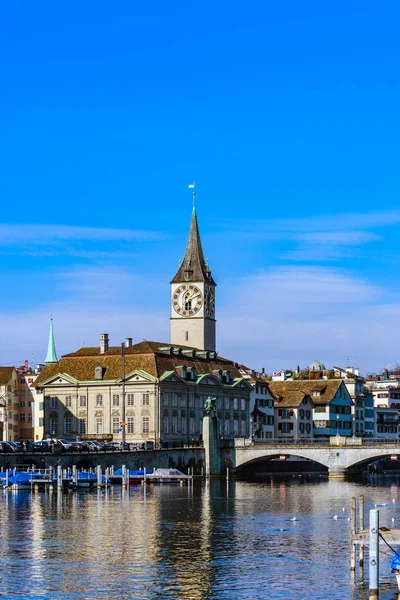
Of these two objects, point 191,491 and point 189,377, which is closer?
point 191,491

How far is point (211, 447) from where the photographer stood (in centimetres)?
16388

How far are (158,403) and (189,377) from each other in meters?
12.0

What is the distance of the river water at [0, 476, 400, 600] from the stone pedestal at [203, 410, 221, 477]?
42909mm

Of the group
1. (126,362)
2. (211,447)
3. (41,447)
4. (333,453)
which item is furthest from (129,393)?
(333,453)

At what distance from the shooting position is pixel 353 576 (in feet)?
200

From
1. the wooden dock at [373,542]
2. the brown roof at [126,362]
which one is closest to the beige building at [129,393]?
the brown roof at [126,362]

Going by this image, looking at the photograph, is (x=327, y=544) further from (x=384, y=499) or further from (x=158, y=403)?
(x=158, y=403)

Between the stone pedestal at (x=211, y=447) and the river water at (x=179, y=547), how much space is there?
42.9 metres

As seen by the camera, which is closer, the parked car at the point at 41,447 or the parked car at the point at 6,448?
the parked car at the point at 6,448

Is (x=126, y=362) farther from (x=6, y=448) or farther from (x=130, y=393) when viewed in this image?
(x=6, y=448)

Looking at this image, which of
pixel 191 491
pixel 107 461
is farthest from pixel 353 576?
pixel 107 461

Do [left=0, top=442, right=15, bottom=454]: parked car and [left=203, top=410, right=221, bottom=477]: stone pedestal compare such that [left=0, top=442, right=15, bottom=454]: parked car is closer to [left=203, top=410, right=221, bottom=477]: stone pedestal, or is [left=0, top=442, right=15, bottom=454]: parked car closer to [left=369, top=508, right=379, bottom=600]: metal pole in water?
[left=203, top=410, right=221, bottom=477]: stone pedestal

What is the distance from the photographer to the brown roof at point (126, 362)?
591 feet

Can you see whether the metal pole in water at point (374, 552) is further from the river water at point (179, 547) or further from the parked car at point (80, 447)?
the parked car at point (80, 447)
